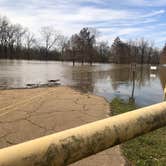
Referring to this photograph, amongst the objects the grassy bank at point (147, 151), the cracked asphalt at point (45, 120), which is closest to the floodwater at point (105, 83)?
the grassy bank at point (147, 151)

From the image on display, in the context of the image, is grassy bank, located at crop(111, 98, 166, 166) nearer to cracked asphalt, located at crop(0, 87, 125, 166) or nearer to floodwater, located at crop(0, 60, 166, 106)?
cracked asphalt, located at crop(0, 87, 125, 166)

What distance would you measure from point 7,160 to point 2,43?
4583 inches

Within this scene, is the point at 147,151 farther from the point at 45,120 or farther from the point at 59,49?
the point at 59,49

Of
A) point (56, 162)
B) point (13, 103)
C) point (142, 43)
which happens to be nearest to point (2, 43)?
point (142, 43)

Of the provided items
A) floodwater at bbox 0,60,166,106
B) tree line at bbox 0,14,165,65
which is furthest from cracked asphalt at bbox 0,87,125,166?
tree line at bbox 0,14,165,65

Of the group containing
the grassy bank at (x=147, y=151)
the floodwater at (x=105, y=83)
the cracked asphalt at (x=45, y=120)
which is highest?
the cracked asphalt at (x=45, y=120)

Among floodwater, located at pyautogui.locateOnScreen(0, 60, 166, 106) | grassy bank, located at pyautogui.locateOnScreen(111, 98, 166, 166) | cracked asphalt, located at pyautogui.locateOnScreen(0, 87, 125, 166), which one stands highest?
cracked asphalt, located at pyautogui.locateOnScreen(0, 87, 125, 166)

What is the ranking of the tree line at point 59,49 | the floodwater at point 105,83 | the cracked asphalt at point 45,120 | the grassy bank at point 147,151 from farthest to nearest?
the tree line at point 59,49, the floodwater at point 105,83, the cracked asphalt at point 45,120, the grassy bank at point 147,151

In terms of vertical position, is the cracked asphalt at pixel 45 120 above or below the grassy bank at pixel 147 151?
above

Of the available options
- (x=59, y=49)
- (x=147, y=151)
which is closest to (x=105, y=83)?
(x=147, y=151)

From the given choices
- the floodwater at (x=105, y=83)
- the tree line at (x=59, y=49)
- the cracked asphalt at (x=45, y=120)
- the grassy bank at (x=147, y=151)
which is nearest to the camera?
the grassy bank at (x=147, y=151)

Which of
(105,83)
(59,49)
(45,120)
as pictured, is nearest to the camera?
(45,120)

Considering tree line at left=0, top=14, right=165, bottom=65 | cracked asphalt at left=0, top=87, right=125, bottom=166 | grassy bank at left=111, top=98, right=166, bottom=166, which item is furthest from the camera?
tree line at left=0, top=14, right=165, bottom=65

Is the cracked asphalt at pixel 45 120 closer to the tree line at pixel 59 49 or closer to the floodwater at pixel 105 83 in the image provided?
the floodwater at pixel 105 83
